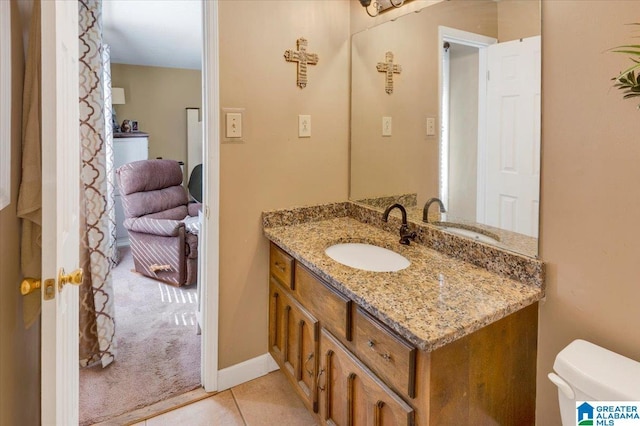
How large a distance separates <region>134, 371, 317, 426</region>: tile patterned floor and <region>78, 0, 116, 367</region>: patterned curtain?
0.73 m

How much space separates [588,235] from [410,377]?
0.69 meters

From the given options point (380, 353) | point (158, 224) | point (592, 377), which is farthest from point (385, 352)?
point (158, 224)

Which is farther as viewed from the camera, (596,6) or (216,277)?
(216,277)

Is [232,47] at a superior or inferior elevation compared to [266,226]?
superior

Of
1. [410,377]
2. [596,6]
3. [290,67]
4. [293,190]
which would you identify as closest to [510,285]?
[410,377]

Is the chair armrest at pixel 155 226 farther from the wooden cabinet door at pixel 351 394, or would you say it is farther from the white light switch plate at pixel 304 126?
the wooden cabinet door at pixel 351 394

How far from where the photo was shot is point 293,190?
2.10m

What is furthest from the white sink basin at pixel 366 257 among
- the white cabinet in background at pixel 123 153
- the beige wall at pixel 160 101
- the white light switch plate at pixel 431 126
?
the beige wall at pixel 160 101

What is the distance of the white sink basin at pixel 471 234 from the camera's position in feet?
4.86

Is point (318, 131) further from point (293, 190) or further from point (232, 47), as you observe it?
point (232, 47)

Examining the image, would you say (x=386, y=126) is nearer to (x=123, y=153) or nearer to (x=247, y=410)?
(x=247, y=410)

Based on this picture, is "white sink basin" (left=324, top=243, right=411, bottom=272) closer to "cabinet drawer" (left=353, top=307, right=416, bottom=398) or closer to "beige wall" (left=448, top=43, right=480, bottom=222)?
"beige wall" (left=448, top=43, right=480, bottom=222)

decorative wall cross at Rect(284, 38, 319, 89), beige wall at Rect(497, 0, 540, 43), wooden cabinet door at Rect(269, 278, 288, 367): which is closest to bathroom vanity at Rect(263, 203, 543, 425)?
wooden cabinet door at Rect(269, 278, 288, 367)

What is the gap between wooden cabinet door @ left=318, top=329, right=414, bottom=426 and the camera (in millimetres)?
1158
